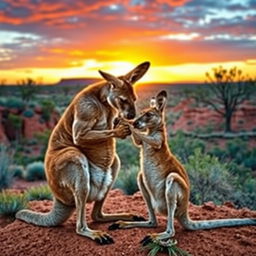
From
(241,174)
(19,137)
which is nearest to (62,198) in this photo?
(241,174)

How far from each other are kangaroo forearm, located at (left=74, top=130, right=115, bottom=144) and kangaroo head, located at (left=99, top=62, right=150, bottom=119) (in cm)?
36

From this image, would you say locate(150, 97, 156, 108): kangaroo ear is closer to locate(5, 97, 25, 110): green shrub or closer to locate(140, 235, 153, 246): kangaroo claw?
locate(140, 235, 153, 246): kangaroo claw

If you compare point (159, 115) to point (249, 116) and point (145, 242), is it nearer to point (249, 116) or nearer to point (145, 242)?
point (145, 242)

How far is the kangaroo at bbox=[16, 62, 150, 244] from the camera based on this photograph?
709 centimetres

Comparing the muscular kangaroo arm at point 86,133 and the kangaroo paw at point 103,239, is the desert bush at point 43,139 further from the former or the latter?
the kangaroo paw at point 103,239

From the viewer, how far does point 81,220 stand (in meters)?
7.36

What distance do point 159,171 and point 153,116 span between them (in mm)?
791

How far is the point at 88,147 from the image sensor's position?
298 inches

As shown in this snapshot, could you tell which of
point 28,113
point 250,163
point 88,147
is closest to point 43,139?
point 28,113

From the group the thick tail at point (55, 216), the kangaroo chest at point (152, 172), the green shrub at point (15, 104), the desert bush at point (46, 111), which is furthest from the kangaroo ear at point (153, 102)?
the green shrub at point (15, 104)

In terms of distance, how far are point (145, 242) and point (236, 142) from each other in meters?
33.0

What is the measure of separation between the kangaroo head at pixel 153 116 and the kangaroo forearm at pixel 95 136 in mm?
451

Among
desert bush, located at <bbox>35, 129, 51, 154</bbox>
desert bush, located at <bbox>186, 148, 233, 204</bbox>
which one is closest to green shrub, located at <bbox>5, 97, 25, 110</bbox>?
desert bush, located at <bbox>35, 129, 51, 154</bbox>

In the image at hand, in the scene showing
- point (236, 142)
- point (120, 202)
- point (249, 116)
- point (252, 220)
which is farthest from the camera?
point (249, 116)
